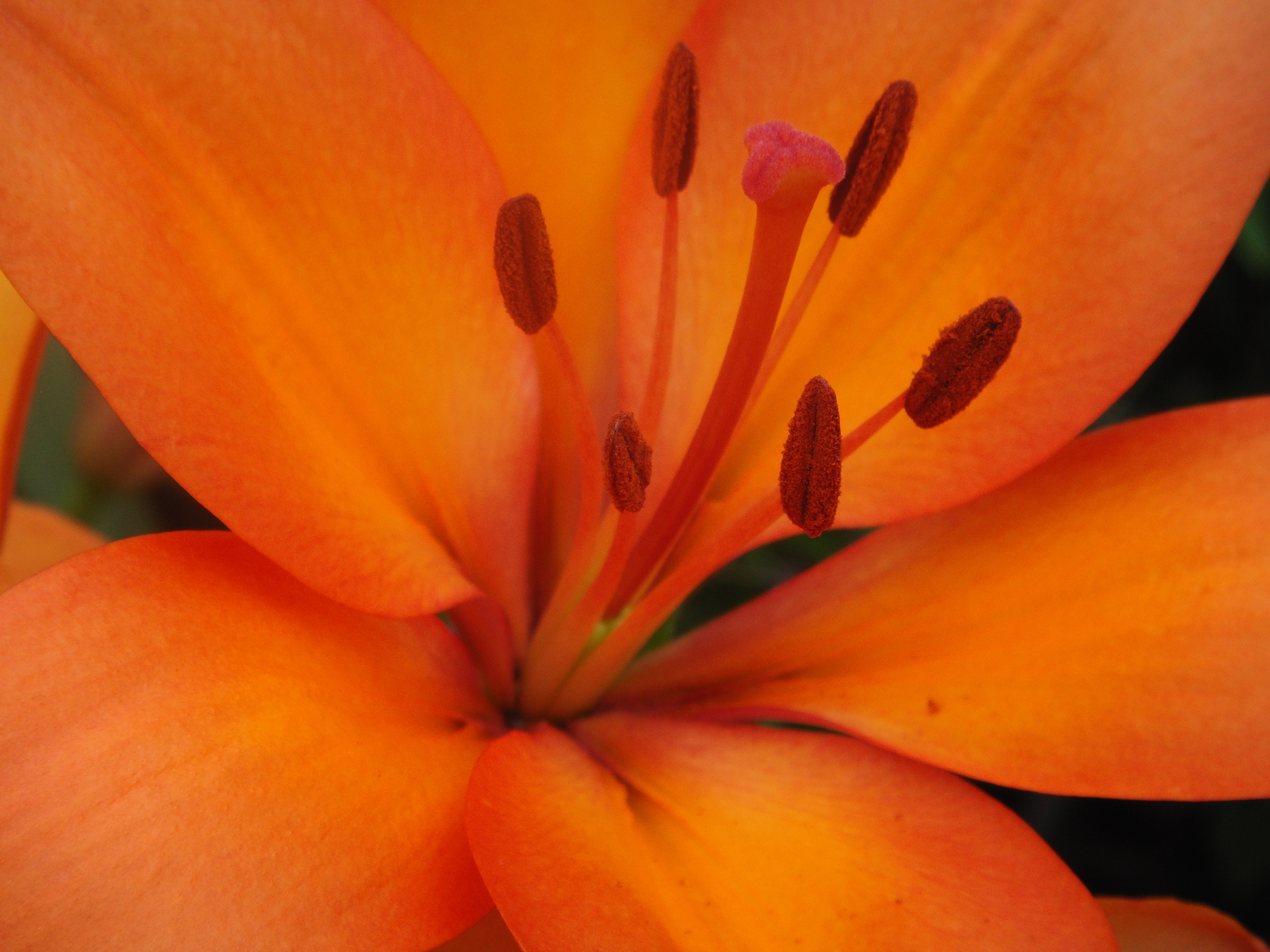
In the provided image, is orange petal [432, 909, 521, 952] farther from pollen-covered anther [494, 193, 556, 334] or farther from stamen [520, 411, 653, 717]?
pollen-covered anther [494, 193, 556, 334]

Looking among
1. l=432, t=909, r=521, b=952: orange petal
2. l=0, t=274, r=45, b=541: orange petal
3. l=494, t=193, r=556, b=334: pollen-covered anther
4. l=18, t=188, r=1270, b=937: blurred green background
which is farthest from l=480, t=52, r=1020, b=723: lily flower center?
l=18, t=188, r=1270, b=937: blurred green background

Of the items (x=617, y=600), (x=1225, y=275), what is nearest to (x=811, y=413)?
(x=617, y=600)

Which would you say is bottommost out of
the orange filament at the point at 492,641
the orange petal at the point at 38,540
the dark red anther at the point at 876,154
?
the orange petal at the point at 38,540

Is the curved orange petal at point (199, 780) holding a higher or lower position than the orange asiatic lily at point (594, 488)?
lower

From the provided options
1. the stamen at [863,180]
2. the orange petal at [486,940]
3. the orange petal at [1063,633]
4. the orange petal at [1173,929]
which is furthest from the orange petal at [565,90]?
the orange petal at [1173,929]

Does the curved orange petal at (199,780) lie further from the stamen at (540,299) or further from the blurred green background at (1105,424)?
the blurred green background at (1105,424)

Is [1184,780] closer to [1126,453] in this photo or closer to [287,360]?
[1126,453]

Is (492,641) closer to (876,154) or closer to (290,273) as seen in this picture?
(290,273)
